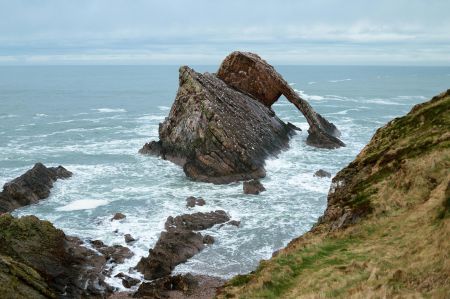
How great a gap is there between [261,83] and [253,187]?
86.5ft

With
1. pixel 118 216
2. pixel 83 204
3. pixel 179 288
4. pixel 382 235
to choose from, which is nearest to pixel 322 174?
pixel 118 216

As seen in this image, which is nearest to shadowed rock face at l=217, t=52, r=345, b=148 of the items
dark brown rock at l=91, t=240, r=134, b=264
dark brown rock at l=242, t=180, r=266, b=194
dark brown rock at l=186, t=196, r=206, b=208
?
dark brown rock at l=242, t=180, r=266, b=194

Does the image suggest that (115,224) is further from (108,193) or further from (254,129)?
(254,129)

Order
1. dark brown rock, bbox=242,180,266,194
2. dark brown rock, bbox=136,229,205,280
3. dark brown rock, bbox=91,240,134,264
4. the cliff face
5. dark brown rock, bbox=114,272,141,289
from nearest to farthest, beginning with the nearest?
the cliff face, dark brown rock, bbox=114,272,141,289, dark brown rock, bbox=136,229,205,280, dark brown rock, bbox=91,240,134,264, dark brown rock, bbox=242,180,266,194

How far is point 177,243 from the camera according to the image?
109ft

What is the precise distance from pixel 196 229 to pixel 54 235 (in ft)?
37.8

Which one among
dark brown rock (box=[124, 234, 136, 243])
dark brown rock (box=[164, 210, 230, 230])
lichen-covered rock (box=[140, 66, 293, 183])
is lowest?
dark brown rock (box=[124, 234, 136, 243])

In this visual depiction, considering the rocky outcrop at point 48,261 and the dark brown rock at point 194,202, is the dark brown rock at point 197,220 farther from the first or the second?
the rocky outcrop at point 48,261

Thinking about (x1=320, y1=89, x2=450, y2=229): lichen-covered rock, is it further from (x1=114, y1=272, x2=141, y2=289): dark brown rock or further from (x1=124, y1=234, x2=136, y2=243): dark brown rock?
(x1=124, y1=234, x2=136, y2=243): dark brown rock

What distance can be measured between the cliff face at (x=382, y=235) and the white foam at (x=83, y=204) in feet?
84.1

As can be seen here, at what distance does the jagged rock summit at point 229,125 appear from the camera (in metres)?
52.1

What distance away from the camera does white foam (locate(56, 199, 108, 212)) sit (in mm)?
42875

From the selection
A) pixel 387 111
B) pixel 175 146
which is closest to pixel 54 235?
pixel 175 146

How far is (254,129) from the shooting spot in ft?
196
